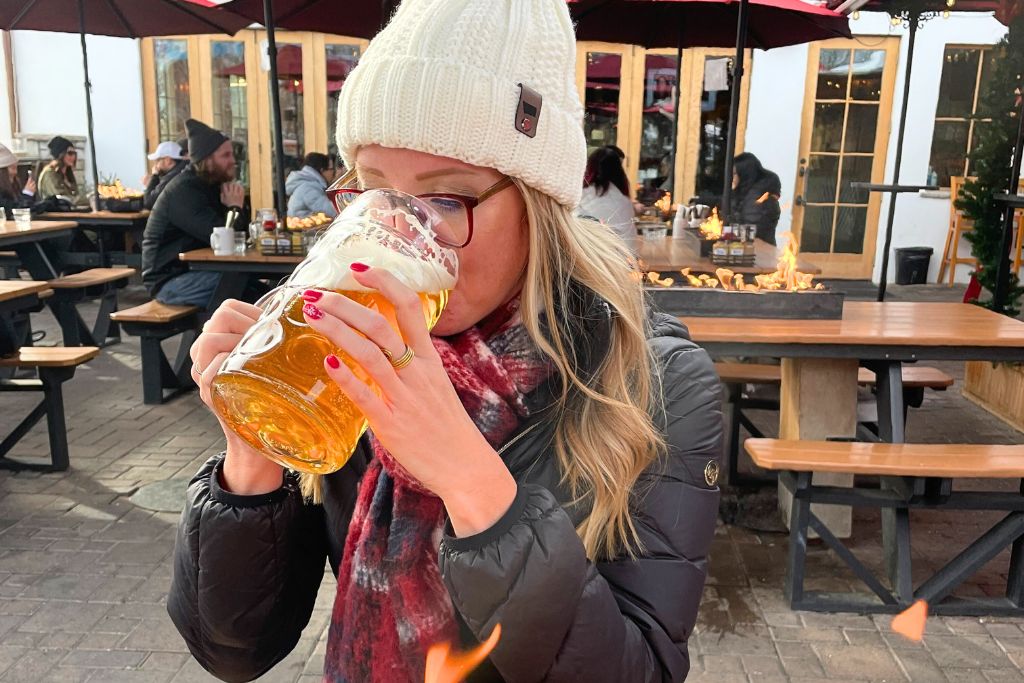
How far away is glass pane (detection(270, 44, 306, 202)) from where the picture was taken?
1163 centimetres

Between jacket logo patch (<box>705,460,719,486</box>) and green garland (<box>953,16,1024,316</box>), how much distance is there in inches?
246

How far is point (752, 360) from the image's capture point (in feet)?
22.7

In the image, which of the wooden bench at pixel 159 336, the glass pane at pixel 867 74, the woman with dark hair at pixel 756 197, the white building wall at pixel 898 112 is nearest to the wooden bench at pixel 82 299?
the wooden bench at pixel 159 336

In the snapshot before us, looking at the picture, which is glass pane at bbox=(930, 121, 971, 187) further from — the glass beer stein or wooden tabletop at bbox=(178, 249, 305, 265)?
the glass beer stein

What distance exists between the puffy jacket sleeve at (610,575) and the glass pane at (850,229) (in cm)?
1133

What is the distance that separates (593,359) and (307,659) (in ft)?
7.53

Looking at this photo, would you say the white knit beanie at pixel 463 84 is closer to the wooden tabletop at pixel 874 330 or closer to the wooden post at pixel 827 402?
the wooden tabletop at pixel 874 330

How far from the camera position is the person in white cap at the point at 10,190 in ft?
26.3

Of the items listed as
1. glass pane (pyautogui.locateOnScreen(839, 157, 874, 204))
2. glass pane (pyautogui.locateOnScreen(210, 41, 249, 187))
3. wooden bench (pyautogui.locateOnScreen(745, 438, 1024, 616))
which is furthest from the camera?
glass pane (pyautogui.locateOnScreen(210, 41, 249, 187))

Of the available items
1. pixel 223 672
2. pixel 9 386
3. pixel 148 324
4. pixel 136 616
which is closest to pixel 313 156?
pixel 148 324

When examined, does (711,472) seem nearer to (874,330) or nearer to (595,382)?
(595,382)

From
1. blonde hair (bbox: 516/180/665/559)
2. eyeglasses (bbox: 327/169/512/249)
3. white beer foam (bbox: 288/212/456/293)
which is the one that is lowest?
blonde hair (bbox: 516/180/665/559)

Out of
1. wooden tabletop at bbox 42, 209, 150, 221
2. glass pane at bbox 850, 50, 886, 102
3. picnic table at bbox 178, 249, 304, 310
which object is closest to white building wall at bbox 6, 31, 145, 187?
wooden tabletop at bbox 42, 209, 150, 221

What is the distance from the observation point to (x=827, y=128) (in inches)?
448
